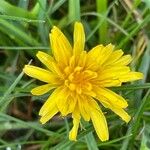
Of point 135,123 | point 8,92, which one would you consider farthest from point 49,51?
point 135,123

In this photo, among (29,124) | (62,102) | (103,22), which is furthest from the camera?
(103,22)

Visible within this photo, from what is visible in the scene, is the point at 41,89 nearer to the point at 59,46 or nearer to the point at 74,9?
the point at 59,46

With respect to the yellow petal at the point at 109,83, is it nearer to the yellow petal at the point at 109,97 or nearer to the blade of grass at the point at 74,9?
the yellow petal at the point at 109,97

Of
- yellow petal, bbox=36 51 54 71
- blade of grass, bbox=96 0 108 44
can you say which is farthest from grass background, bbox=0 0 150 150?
yellow petal, bbox=36 51 54 71

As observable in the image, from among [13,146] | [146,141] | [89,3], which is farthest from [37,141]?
[89,3]

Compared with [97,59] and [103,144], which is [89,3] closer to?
[97,59]
